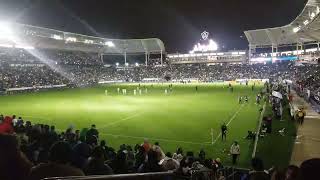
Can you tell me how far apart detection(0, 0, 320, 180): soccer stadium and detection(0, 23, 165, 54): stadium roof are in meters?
0.39

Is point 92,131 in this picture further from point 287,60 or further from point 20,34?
point 287,60

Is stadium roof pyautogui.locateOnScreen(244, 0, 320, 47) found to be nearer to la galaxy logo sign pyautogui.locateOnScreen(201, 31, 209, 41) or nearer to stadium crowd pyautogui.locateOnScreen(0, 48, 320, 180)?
stadium crowd pyautogui.locateOnScreen(0, 48, 320, 180)

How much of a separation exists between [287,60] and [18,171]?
4085 inches

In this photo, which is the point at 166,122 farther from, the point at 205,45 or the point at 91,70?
the point at 205,45

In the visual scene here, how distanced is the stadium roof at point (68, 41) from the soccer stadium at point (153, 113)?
1.27 feet

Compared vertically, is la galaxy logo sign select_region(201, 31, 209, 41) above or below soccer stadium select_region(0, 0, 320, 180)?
above

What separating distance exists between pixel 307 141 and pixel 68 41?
8929 cm

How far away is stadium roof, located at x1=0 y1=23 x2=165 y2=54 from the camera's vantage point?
77.8 metres

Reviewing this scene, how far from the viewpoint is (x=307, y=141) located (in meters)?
19.7

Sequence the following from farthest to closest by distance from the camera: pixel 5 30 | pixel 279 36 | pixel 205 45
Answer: pixel 205 45 < pixel 279 36 < pixel 5 30

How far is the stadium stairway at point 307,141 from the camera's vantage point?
16.5 metres

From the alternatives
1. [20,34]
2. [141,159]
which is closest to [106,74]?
[20,34]

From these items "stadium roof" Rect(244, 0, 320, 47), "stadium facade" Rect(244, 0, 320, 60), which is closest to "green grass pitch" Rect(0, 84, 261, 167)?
"stadium roof" Rect(244, 0, 320, 47)

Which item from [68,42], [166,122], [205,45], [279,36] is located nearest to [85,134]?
[166,122]
